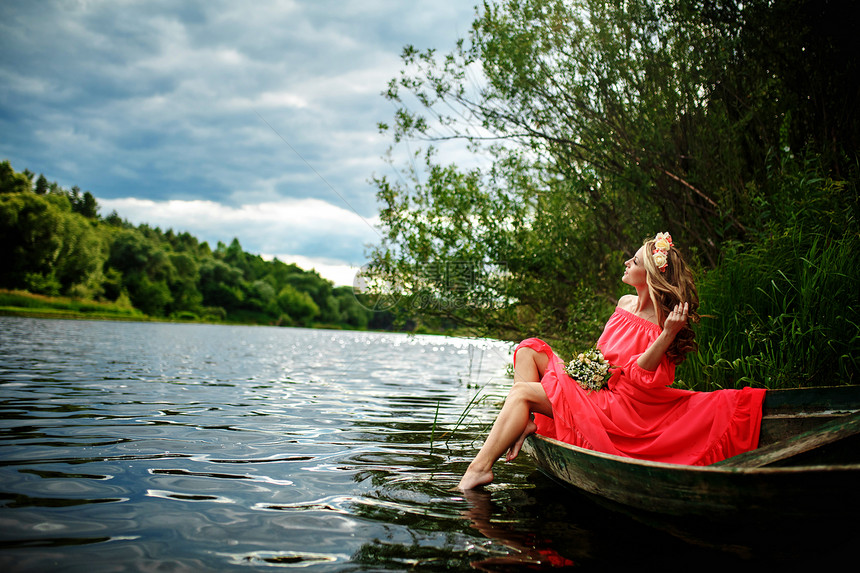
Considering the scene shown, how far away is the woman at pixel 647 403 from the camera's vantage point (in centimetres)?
366

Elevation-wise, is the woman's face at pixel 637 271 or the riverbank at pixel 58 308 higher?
the woman's face at pixel 637 271

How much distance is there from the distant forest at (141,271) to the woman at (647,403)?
20.2ft

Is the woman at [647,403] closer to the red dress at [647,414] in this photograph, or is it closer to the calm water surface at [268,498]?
the red dress at [647,414]

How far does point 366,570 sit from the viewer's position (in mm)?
2531

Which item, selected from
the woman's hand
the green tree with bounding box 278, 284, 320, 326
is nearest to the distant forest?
the green tree with bounding box 278, 284, 320, 326

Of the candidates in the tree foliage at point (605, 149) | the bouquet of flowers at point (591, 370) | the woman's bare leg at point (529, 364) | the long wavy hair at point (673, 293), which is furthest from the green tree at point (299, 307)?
the long wavy hair at point (673, 293)

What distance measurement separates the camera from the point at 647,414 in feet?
12.6

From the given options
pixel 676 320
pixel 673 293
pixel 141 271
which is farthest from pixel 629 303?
pixel 141 271

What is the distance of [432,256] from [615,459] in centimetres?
617

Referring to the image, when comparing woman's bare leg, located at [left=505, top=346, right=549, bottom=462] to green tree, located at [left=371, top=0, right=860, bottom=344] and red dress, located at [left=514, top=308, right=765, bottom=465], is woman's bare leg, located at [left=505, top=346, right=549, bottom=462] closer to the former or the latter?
red dress, located at [left=514, top=308, right=765, bottom=465]

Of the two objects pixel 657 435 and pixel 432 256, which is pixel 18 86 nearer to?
pixel 432 256

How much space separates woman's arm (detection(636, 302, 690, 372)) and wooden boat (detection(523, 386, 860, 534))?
741 mm

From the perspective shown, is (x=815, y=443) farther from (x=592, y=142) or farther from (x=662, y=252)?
(x=592, y=142)

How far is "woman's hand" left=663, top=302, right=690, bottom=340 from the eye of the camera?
343 cm
